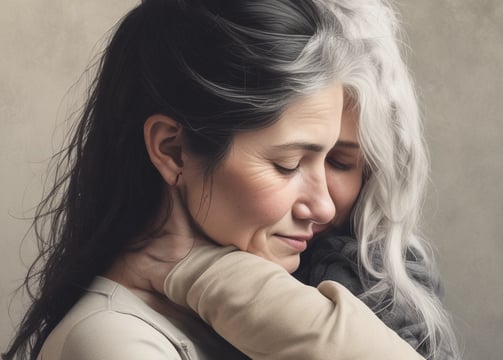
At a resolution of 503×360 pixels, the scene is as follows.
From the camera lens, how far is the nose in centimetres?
112

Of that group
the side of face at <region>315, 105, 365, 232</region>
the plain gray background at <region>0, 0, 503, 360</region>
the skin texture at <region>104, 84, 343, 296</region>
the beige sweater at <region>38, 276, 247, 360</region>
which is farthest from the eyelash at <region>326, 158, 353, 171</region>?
the plain gray background at <region>0, 0, 503, 360</region>

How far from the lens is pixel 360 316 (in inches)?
39.9

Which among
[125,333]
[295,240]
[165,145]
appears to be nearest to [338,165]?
[295,240]

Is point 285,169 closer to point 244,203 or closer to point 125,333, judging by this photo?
point 244,203

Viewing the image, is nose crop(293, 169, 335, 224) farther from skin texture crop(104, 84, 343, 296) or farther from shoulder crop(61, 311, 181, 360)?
shoulder crop(61, 311, 181, 360)

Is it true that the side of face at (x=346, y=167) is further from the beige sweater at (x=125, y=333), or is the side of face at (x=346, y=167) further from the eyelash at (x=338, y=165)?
the beige sweater at (x=125, y=333)

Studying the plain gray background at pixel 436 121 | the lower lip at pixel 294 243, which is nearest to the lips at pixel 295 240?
the lower lip at pixel 294 243

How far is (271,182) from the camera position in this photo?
1.09m

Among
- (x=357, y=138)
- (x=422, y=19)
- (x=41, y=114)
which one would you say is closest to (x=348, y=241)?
(x=357, y=138)

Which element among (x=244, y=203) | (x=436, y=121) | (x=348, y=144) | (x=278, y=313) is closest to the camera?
(x=278, y=313)

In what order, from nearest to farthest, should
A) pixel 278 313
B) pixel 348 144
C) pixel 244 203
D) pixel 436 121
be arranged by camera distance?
pixel 278 313, pixel 244 203, pixel 348 144, pixel 436 121

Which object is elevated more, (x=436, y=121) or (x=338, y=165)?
(x=338, y=165)

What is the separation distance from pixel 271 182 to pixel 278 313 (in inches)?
7.0

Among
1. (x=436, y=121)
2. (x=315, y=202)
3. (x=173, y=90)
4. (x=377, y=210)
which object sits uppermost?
(x=173, y=90)
